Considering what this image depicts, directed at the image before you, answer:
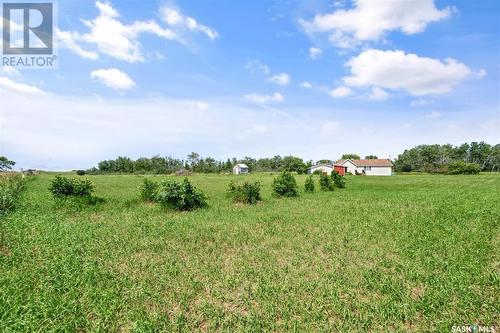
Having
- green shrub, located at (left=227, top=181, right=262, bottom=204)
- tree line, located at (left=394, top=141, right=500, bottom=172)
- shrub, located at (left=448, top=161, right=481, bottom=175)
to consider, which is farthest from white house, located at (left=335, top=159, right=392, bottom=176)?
green shrub, located at (left=227, top=181, right=262, bottom=204)

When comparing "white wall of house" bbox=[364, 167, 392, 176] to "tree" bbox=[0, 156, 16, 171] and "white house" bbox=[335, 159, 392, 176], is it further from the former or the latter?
"tree" bbox=[0, 156, 16, 171]

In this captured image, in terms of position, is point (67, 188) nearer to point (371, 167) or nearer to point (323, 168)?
point (371, 167)

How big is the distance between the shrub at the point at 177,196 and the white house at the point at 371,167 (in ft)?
185

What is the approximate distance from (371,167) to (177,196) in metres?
59.8

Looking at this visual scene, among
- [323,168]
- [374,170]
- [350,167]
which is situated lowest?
[374,170]

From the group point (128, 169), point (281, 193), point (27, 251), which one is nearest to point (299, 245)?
point (27, 251)

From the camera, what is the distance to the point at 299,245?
311 inches

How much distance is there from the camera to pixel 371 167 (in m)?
64.6

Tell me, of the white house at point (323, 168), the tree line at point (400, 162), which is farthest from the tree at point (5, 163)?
the white house at point (323, 168)

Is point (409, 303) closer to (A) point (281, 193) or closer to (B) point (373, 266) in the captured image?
(B) point (373, 266)

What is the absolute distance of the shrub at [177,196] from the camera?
13300 mm

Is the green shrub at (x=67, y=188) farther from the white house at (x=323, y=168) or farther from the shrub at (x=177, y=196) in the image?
the white house at (x=323, y=168)

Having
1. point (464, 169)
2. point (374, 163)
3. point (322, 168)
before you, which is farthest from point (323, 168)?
point (464, 169)

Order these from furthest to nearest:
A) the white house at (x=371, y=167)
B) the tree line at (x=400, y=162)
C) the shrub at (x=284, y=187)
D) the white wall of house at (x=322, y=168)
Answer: the tree line at (x=400, y=162), the white wall of house at (x=322, y=168), the white house at (x=371, y=167), the shrub at (x=284, y=187)
